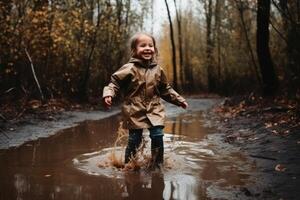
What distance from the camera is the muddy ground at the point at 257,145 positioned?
15.6ft

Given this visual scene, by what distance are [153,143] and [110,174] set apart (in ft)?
2.39

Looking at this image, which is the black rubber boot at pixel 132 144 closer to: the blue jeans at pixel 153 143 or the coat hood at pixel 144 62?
the blue jeans at pixel 153 143

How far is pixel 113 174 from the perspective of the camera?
223 inches

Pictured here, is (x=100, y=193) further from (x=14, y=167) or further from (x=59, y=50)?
(x=59, y=50)

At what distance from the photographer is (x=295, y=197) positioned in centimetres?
439

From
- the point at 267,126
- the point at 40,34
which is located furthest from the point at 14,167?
the point at 40,34

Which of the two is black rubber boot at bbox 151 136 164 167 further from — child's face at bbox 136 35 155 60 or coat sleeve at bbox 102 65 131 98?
child's face at bbox 136 35 155 60

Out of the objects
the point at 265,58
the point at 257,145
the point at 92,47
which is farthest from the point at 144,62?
the point at 92,47

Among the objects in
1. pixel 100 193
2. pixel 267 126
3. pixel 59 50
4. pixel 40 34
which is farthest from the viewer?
pixel 59 50

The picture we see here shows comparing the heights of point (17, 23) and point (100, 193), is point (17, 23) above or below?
above

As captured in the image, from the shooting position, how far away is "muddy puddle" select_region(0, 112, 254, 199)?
470cm

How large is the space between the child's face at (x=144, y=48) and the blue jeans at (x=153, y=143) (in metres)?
0.98

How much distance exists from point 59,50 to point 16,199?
15.4 meters

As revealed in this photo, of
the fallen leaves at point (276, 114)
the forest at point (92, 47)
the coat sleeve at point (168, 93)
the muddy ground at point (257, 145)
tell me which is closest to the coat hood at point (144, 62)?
the coat sleeve at point (168, 93)
